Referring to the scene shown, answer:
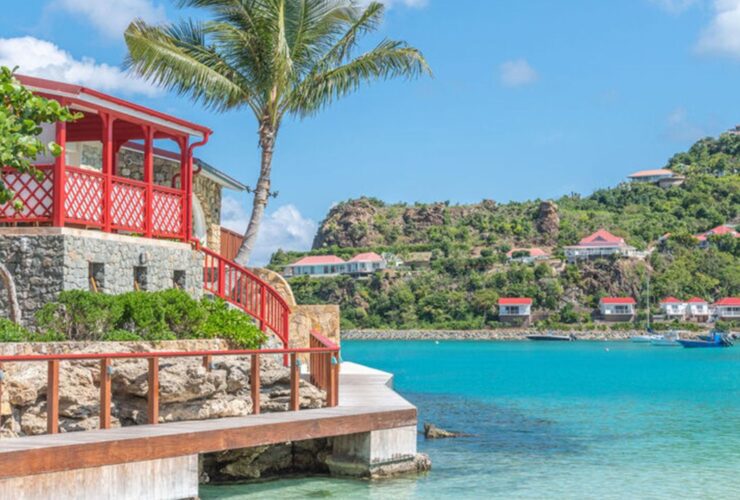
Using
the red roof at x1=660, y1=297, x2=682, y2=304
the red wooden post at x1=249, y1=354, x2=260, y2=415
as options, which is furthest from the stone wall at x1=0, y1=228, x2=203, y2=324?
the red roof at x1=660, y1=297, x2=682, y2=304

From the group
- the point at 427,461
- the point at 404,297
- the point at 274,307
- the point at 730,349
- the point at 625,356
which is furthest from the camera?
the point at 404,297

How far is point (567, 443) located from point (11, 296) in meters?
12.3

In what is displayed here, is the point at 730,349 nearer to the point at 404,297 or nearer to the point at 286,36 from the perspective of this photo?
the point at 404,297

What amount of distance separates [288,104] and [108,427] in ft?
44.9

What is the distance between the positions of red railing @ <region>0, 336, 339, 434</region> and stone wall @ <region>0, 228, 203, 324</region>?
3.52 meters

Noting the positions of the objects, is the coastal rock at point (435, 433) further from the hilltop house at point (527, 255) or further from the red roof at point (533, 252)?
the red roof at point (533, 252)

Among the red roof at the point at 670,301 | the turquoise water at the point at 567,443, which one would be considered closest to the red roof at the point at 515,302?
the red roof at the point at 670,301

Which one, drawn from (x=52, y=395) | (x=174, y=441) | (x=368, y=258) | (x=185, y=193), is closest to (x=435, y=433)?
(x=185, y=193)

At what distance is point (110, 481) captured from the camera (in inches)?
440

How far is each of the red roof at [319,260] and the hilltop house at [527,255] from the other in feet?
93.5

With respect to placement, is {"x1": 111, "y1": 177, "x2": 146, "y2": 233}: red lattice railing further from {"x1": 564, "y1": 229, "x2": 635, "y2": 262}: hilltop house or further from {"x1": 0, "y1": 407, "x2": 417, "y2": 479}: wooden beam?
{"x1": 564, "y1": 229, "x2": 635, "y2": 262}: hilltop house

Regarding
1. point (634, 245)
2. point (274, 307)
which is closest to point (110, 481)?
point (274, 307)

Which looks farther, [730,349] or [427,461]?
[730,349]

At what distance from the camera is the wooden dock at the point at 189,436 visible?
34.3 ft
